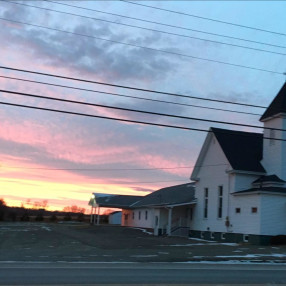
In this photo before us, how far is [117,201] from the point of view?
65.2 m

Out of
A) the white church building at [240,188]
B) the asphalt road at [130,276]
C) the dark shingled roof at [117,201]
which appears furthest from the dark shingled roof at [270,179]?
the dark shingled roof at [117,201]

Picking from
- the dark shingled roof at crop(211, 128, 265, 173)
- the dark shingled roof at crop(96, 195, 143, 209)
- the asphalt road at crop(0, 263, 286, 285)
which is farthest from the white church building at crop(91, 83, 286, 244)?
the dark shingled roof at crop(96, 195, 143, 209)

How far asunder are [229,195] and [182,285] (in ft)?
80.7

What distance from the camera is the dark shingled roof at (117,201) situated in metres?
63.4

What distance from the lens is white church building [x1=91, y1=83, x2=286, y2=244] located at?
102 feet

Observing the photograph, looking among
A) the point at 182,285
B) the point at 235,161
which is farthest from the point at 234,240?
the point at 182,285

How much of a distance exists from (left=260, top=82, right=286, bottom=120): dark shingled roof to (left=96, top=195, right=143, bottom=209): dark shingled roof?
104ft

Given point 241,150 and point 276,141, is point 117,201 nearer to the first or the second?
point 241,150

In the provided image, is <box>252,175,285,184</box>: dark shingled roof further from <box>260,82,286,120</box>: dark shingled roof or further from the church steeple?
<box>260,82,286,120</box>: dark shingled roof

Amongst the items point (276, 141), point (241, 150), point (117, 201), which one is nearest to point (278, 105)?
point (276, 141)

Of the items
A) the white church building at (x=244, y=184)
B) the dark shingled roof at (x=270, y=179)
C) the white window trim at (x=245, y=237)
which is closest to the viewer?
the white church building at (x=244, y=184)

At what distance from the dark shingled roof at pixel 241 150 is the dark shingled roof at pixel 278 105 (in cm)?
201

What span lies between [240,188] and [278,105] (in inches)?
272

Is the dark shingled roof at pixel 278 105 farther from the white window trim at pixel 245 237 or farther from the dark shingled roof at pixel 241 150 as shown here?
the white window trim at pixel 245 237
